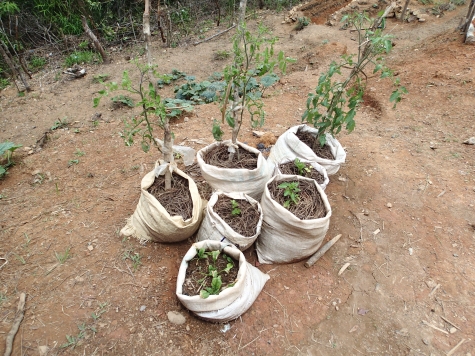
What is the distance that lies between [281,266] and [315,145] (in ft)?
3.65

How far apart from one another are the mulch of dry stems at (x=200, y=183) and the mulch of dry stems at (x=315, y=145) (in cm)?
95

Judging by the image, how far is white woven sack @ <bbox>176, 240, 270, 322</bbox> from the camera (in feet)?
5.09

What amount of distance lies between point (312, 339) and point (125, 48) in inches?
271

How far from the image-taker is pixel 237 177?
6.81 feet

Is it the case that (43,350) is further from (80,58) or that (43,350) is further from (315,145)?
(80,58)

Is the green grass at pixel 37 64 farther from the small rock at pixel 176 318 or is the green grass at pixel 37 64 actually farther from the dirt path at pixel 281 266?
the small rock at pixel 176 318

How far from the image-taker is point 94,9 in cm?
647

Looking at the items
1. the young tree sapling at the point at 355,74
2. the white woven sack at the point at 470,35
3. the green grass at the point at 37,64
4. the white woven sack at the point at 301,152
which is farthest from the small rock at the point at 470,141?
the green grass at the point at 37,64

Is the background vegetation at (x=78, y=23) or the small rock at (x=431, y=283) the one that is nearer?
the small rock at (x=431, y=283)

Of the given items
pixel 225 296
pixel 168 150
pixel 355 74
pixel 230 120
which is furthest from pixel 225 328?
pixel 355 74

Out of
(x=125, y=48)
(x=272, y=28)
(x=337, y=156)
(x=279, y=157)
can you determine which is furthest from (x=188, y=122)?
(x=272, y=28)

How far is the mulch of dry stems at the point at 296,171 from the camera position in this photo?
7.45 ft

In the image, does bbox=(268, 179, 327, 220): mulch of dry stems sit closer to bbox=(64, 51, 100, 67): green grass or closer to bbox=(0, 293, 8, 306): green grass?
Result: bbox=(0, 293, 8, 306): green grass

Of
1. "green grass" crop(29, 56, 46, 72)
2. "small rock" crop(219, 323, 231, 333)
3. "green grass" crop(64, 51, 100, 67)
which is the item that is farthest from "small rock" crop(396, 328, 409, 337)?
"green grass" crop(29, 56, 46, 72)
